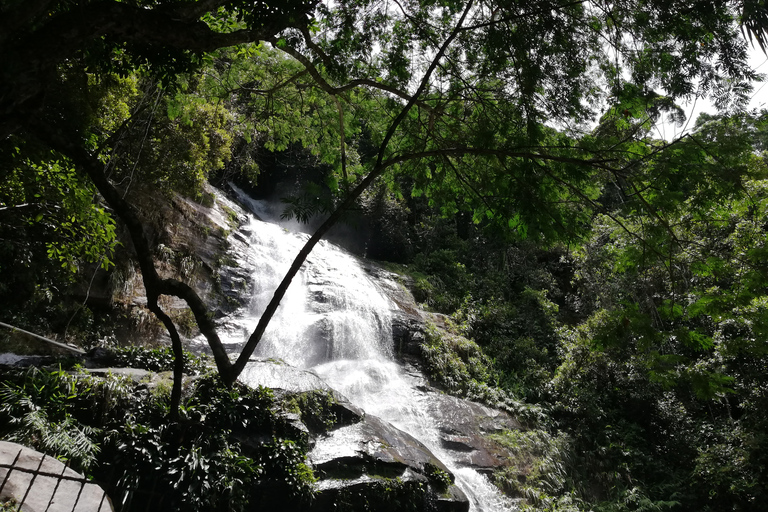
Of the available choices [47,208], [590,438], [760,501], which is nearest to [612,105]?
[47,208]

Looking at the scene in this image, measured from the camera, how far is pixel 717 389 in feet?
13.5

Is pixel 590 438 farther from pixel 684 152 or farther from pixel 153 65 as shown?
→ pixel 153 65

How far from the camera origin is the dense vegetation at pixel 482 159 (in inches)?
144

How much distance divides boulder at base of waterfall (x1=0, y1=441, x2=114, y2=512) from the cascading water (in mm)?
5771

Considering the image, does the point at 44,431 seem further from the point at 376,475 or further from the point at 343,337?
the point at 343,337

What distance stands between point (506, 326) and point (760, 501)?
8.52 metres

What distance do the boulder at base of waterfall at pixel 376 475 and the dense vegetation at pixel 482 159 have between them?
144 cm

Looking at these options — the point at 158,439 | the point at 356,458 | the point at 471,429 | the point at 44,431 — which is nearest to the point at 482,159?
the point at 356,458

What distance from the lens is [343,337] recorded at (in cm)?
1201

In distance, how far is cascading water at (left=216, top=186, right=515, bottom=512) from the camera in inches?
375

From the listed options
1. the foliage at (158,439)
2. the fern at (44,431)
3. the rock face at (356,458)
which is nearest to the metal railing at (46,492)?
the foliage at (158,439)

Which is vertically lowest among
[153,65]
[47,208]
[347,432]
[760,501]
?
[347,432]

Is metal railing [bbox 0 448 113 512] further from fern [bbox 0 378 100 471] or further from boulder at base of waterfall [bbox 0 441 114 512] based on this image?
fern [bbox 0 378 100 471]

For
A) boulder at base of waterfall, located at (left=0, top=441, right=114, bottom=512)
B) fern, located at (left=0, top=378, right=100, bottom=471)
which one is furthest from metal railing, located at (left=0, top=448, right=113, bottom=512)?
fern, located at (left=0, top=378, right=100, bottom=471)
